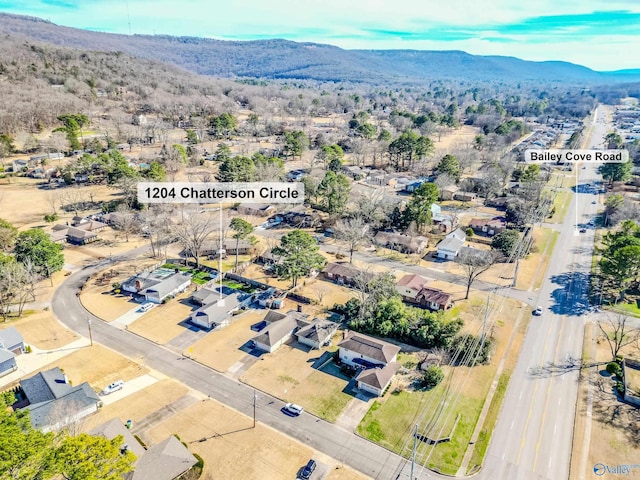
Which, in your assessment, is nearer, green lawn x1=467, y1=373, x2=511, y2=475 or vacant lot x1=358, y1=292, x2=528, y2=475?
green lawn x1=467, y1=373, x2=511, y2=475

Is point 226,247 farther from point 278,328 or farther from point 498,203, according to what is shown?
point 498,203

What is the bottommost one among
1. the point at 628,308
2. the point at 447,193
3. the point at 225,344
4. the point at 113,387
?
the point at 113,387

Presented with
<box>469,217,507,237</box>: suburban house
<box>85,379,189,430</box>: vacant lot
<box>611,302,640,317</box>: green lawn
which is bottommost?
<box>85,379,189,430</box>: vacant lot

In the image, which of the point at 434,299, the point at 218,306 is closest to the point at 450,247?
the point at 434,299

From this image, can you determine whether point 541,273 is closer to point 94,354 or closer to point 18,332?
point 94,354

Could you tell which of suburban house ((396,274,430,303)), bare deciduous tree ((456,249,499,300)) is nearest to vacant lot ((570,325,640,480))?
bare deciduous tree ((456,249,499,300))

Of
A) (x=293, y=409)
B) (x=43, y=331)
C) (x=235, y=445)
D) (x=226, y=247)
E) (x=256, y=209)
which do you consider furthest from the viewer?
(x=256, y=209)

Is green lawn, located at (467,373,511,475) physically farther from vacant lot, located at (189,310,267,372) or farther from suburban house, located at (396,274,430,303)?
vacant lot, located at (189,310,267,372)

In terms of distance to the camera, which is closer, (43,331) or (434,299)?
(43,331)
